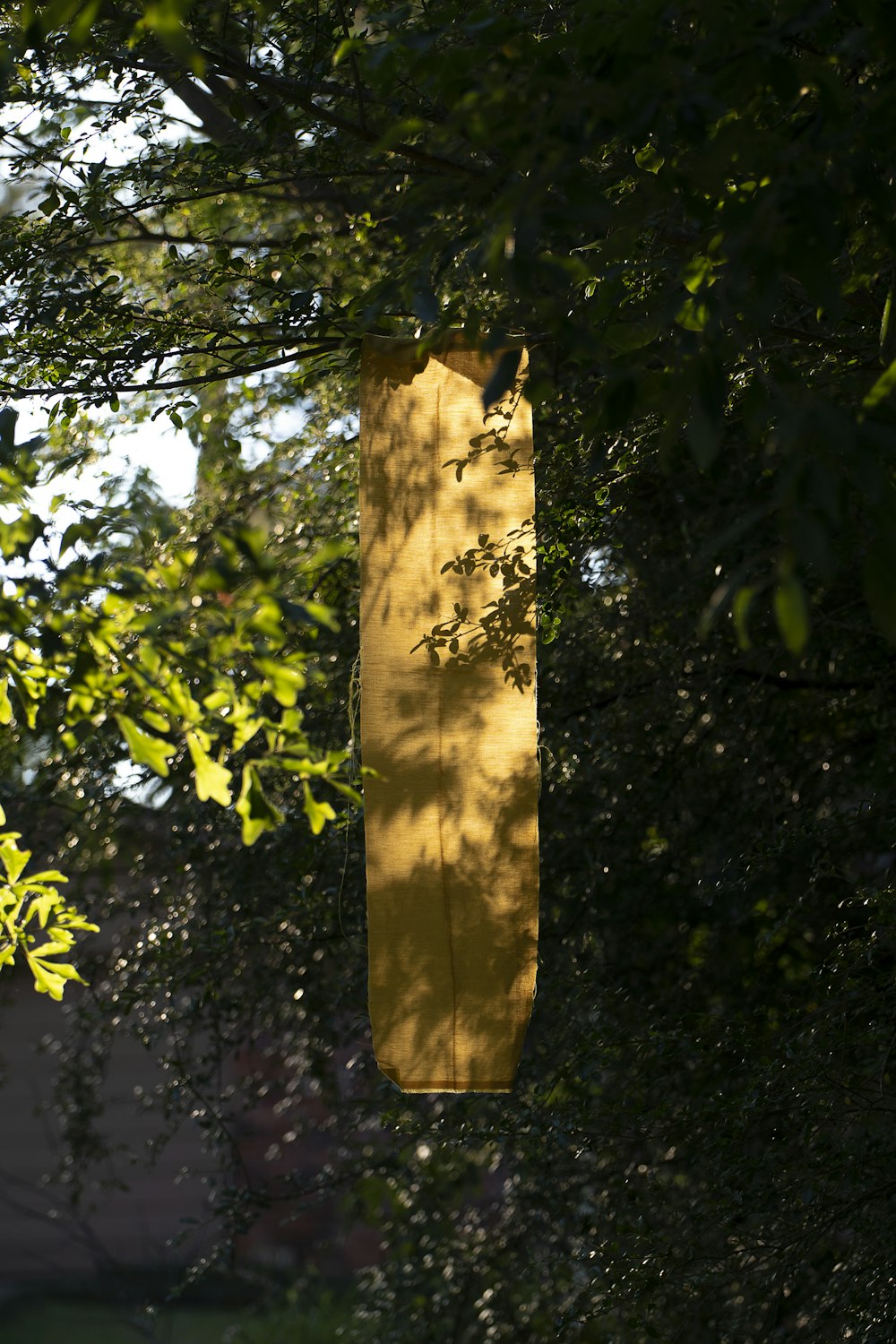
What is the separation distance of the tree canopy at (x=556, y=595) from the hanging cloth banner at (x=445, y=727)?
0.57 ft

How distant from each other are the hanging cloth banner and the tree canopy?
17 cm

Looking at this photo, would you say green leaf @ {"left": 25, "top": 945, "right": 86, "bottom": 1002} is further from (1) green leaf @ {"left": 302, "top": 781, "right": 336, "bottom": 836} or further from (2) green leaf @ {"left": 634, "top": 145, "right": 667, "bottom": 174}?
(2) green leaf @ {"left": 634, "top": 145, "right": 667, "bottom": 174}

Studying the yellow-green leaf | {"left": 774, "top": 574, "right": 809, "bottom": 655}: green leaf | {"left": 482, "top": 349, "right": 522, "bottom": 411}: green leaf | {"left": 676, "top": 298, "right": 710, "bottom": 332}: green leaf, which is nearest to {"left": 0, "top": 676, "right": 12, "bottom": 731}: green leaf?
the yellow-green leaf

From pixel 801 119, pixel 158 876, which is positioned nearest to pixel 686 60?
pixel 801 119

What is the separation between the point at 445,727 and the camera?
7.06 ft

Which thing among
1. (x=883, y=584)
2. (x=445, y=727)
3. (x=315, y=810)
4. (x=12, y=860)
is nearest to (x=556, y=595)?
(x=445, y=727)

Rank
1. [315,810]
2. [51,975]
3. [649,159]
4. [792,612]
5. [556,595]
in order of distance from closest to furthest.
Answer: [792,612], [315,810], [51,975], [649,159], [556,595]

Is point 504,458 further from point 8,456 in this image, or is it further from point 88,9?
point 88,9

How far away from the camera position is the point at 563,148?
1361 millimetres

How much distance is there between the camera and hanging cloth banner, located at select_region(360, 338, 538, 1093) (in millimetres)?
2131

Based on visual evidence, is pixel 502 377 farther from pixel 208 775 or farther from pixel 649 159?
pixel 649 159

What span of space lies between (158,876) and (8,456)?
9.80 feet

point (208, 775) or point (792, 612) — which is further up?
point (208, 775)

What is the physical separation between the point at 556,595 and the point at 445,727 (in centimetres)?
81
